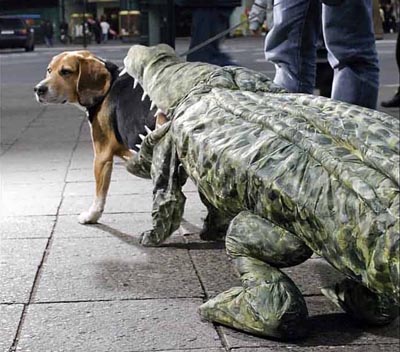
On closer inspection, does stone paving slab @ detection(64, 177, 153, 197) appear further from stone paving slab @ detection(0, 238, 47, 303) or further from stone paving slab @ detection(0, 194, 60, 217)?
stone paving slab @ detection(0, 238, 47, 303)

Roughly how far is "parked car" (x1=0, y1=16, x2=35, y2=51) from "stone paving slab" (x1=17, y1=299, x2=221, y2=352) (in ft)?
55.7

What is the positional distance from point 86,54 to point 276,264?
195 cm

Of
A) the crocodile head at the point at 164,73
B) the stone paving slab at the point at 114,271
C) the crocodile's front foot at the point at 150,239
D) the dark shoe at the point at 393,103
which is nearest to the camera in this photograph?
the stone paving slab at the point at 114,271

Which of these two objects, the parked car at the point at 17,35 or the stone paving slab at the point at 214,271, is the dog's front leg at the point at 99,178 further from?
the parked car at the point at 17,35

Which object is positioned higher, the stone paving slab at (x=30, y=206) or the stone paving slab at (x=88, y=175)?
the stone paving slab at (x=30, y=206)

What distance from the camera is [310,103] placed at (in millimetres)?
2814

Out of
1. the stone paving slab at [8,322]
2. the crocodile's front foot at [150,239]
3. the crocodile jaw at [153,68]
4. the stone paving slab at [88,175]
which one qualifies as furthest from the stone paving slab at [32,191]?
the stone paving slab at [8,322]

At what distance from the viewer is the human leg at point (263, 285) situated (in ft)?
9.08

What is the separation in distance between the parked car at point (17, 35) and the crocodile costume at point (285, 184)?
16798 mm

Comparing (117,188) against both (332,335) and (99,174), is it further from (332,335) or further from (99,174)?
(332,335)

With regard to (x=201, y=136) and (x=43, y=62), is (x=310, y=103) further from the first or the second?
(x=43, y=62)

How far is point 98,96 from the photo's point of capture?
14.2ft

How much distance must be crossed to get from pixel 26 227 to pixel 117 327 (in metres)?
1.61

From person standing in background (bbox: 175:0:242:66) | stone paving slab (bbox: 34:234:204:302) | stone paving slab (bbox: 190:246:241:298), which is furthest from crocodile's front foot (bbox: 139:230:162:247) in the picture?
person standing in background (bbox: 175:0:242:66)
